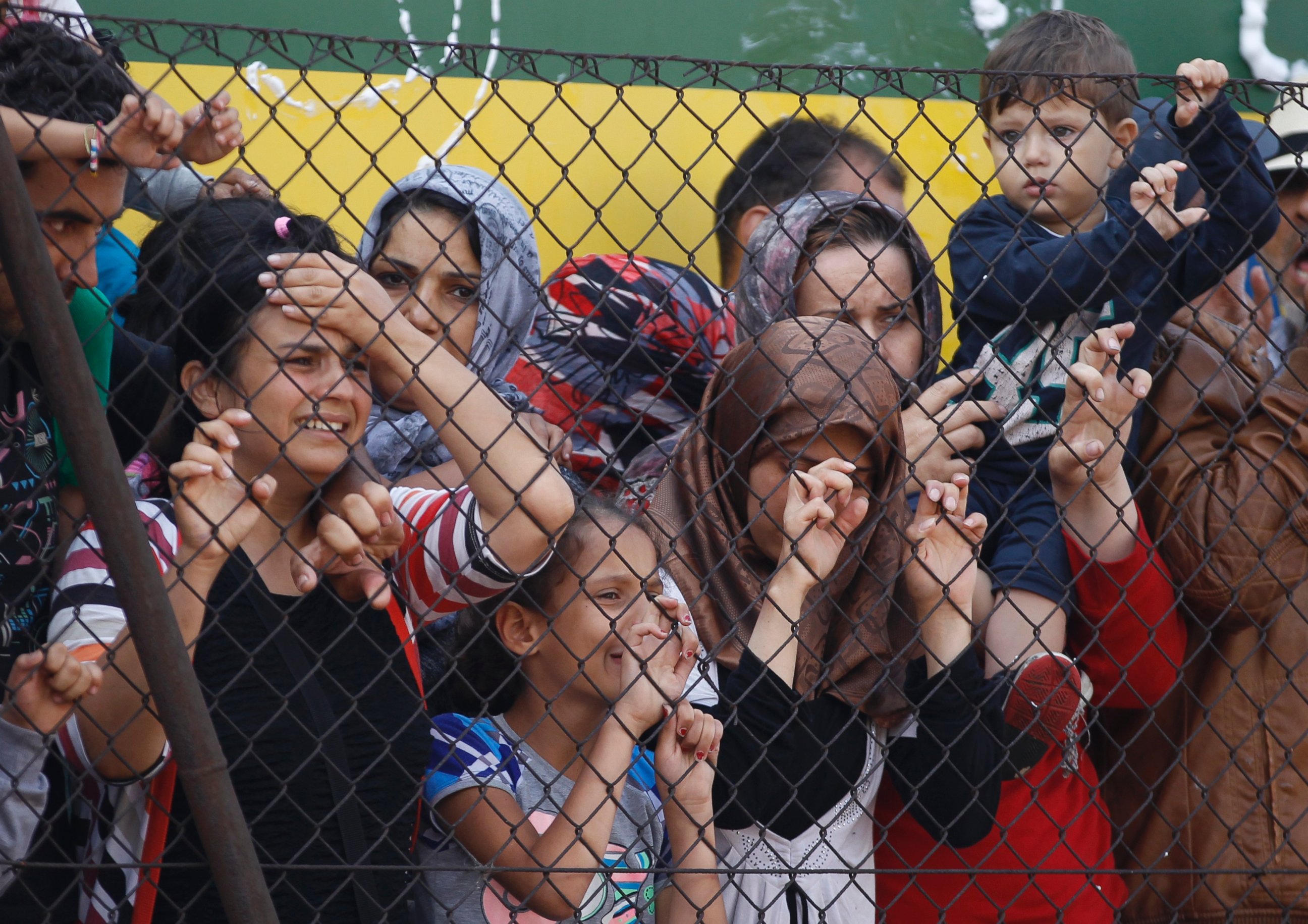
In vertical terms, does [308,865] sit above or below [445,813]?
above

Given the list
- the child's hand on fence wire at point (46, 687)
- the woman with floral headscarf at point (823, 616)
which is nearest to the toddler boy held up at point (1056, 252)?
the woman with floral headscarf at point (823, 616)

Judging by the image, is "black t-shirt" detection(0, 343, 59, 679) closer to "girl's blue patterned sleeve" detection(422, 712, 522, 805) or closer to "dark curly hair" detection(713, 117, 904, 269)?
"girl's blue patterned sleeve" detection(422, 712, 522, 805)

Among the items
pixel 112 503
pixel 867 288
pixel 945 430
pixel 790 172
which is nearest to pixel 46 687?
pixel 112 503

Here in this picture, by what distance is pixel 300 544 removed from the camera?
200 cm

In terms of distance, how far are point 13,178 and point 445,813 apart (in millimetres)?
1113

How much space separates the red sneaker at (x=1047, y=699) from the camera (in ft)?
7.25

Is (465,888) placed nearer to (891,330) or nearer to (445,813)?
(445,813)

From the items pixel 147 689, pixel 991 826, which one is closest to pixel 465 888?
pixel 147 689

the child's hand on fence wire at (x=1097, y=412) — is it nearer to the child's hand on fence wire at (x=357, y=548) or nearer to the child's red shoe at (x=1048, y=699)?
the child's red shoe at (x=1048, y=699)

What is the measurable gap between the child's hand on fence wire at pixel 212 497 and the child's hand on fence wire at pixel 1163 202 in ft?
5.10

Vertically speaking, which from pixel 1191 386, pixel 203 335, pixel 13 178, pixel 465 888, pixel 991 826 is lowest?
pixel 991 826

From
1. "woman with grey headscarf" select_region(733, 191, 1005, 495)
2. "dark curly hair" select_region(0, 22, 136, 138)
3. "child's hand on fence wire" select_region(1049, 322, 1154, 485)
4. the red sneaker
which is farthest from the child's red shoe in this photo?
"dark curly hair" select_region(0, 22, 136, 138)

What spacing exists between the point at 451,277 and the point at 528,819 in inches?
48.4

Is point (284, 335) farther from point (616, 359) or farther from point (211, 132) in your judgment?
point (616, 359)
